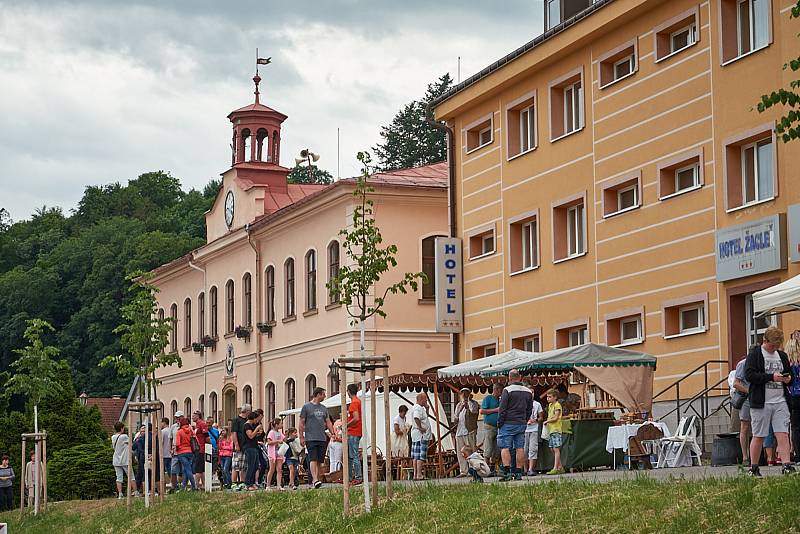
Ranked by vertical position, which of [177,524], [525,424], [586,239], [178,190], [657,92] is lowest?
[177,524]

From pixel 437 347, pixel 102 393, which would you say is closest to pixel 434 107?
pixel 437 347

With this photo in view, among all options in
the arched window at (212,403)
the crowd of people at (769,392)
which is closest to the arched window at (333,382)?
the arched window at (212,403)

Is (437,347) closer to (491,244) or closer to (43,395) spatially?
(491,244)

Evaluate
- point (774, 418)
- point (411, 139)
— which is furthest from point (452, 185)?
point (411, 139)

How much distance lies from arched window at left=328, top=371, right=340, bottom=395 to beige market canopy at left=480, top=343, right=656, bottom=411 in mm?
18469

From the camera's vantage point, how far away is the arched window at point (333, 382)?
149 feet

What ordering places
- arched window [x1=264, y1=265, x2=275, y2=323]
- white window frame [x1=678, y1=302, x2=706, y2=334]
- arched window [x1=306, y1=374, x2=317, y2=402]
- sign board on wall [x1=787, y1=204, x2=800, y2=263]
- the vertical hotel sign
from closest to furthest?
1. sign board on wall [x1=787, y1=204, x2=800, y2=263]
2. white window frame [x1=678, y1=302, x2=706, y2=334]
3. the vertical hotel sign
4. arched window [x1=306, y1=374, x2=317, y2=402]
5. arched window [x1=264, y1=265, x2=275, y2=323]

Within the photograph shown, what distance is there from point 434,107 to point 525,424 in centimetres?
1915

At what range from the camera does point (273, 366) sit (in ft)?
170

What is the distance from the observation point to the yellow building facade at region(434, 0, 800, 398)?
91.1 ft

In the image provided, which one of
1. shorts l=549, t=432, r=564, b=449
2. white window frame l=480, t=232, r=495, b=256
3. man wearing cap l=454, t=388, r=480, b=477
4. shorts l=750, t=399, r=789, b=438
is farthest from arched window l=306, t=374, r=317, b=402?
shorts l=750, t=399, r=789, b=438

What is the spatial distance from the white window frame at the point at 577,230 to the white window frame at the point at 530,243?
128 centimetres

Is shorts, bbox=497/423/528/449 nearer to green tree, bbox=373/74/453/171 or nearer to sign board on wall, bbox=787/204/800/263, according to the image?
sign board on wall, bbox=787/204/800/263

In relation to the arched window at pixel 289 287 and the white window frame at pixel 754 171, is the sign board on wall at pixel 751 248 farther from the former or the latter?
the arched window at pixel 289 287
